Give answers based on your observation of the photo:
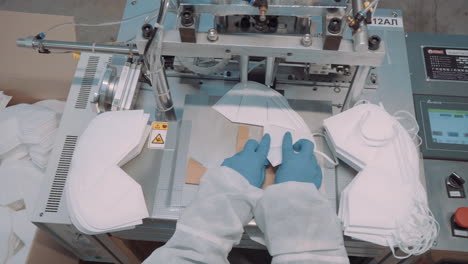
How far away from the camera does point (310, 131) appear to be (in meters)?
1.14

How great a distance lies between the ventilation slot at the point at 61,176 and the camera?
1104 mm

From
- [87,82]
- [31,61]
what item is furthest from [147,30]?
[31,61]

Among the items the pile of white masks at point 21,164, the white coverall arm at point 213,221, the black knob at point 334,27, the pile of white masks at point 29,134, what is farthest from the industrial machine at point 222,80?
the pile of white masks at point 29,134

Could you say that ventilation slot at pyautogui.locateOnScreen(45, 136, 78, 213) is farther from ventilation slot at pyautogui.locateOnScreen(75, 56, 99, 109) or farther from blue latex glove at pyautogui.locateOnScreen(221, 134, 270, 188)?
blue latex glove at pyautogui.locateOnScreen(221, 134, 270, 188)

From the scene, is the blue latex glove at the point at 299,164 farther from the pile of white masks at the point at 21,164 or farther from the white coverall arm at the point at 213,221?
the pile of white masks at the point at 21,164

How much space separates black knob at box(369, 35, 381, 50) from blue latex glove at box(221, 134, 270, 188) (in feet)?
1.21

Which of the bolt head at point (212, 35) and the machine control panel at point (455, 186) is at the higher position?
the bolt head at point (212, 35)

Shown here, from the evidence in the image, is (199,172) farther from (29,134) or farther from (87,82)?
(29,134)

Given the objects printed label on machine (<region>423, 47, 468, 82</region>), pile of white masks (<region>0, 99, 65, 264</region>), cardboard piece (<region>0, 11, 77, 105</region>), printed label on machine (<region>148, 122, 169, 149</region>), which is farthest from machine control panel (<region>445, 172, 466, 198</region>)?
cardboard piece (<region>0, 11, 77, 105</region>)

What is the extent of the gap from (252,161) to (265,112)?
206mm

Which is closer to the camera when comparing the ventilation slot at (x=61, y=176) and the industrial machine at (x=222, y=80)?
the industrial machine at (x=222, y=80)

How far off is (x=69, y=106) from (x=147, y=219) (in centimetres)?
53

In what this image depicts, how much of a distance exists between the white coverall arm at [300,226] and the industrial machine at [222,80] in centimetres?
13

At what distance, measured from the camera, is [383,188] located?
0.99 m
